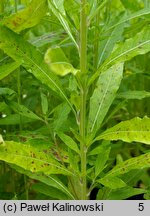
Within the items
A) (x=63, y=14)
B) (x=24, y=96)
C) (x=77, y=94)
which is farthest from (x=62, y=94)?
(x=24, y=96)

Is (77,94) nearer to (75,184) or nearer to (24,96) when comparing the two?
(75,184)

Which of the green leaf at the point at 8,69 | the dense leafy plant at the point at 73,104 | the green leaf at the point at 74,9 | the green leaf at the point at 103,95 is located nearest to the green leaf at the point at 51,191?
the dense leafy plant at the point at 73,104

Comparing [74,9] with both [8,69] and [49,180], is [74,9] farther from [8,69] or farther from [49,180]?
[49,180]

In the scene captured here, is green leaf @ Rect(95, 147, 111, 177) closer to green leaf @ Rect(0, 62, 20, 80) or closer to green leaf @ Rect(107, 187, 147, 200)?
green leaf @ Rect(107, 187, 147, 200)

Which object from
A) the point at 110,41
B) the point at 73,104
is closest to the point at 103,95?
the point at 73,104

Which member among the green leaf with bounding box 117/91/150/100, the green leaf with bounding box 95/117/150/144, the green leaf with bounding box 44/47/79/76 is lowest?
the green leaf with bounding box 95/117/150/144

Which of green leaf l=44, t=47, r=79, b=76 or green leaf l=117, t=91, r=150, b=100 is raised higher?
green leaf l=117, t=91, r=150, b=100

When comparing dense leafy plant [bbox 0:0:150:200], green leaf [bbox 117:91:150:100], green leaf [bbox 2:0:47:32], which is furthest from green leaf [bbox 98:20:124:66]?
green leaf [bbox 2:0:47:32]

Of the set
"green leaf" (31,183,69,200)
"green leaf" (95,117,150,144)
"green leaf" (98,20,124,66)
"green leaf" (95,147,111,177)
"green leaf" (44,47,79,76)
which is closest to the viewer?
"green leaf" (44,47,79,76)
